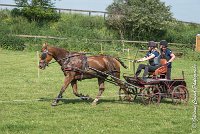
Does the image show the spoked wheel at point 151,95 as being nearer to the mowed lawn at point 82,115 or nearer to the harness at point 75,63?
the mowed lawn at point 82,115

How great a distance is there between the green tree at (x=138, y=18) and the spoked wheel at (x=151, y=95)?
30.1m

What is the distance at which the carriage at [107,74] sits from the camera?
1309 cm

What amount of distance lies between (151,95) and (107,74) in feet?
4.78

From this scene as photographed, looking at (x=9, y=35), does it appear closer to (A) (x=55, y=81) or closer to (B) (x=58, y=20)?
(B) (x=58, y=20)

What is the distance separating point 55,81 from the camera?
781 inches

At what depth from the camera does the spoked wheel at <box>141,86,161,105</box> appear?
515 inches

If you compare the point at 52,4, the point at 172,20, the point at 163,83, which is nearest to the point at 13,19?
the point at 52,4

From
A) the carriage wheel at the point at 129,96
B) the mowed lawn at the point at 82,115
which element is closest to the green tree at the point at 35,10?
the mowed lawn at the point at 82,115

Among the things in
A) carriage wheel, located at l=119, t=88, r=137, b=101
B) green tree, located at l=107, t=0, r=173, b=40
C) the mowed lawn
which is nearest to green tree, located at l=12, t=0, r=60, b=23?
green tree, located at l=107, t=0, r=173, b=40

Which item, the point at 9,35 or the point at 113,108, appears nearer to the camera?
the point at 113,108

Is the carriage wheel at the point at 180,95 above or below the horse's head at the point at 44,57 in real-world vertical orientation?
below

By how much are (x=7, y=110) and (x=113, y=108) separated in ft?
9.46

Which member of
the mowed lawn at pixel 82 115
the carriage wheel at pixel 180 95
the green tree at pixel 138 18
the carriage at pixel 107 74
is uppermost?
the green tree at pixel 138 18

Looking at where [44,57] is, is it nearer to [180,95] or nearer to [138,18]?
[180,95]
